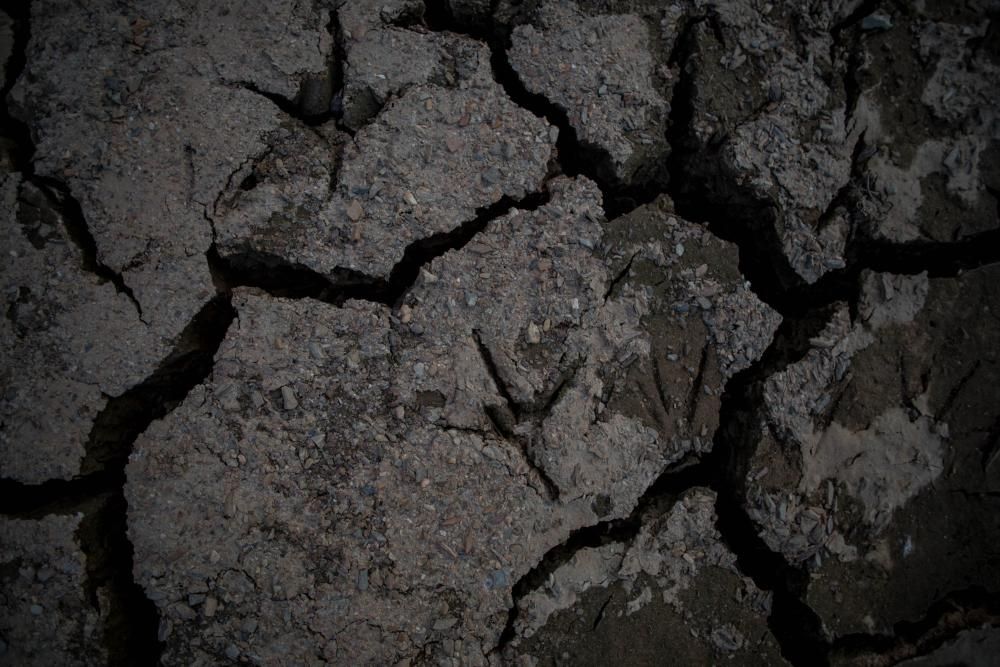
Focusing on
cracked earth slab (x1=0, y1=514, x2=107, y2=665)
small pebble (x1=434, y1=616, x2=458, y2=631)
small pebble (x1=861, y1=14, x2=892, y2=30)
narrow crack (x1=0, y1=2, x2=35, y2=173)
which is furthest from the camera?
small pebble (x1=861, y1=14, x2=892, y2=30)

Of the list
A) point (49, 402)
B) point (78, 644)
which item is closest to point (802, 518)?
point (78, 644)

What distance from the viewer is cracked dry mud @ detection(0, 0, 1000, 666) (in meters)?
1.58

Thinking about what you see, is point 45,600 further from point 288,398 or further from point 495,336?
point 495,336

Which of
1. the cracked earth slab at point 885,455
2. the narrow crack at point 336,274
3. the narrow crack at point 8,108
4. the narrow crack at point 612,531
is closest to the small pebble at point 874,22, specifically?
the cracked earth slab at point 885,455

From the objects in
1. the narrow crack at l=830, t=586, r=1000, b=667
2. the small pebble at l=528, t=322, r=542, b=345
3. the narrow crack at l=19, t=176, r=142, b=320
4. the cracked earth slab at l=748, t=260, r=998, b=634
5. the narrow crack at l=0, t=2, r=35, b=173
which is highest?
the narrow crack at l=0, t=2, r=35, b=173

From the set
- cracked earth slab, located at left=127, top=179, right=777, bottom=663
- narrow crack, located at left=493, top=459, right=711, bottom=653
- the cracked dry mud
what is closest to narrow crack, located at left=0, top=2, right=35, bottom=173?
the cracked dry mud

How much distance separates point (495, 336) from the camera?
5.74 feet

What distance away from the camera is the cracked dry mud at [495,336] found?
1.58 meters

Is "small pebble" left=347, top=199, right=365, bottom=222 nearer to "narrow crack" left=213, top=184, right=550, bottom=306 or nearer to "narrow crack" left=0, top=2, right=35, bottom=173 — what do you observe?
"narrow crack" left=213, top=184, right=550, bottom=306

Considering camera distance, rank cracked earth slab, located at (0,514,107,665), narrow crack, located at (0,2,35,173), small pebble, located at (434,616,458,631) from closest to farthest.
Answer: cracked earth slab, located at (0,514,107,665) → small pebble, located at (434,616,458,631) → narrow crack, located at (0,2,35,173)

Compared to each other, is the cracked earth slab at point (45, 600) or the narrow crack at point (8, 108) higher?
the narrow crack at point (8, 108)

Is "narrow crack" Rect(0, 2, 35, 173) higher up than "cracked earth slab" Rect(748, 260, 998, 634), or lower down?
higher up

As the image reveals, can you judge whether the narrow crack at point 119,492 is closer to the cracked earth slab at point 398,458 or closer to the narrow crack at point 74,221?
the cracked earth slab at point 398,458

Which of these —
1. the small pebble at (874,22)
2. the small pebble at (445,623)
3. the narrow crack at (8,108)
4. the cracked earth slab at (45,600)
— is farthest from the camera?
the small pebble at (874,22)
